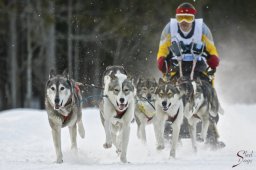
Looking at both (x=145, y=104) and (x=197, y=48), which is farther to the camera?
(x=197, y=48)

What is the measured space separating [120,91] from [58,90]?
2.03ft

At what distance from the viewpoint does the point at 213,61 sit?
948cm

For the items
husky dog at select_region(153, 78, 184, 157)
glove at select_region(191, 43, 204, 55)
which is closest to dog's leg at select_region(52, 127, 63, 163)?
husky dog at select_region(153, 78, 184, 157)

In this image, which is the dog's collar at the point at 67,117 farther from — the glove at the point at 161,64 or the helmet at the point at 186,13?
the helmet at the point at 186,13

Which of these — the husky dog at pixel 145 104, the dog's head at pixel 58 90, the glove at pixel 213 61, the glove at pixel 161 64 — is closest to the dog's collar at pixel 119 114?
the dog's head at pixel 58 90

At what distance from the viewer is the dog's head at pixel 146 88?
9.07 m

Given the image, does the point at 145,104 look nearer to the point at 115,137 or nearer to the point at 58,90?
the point at 115,137

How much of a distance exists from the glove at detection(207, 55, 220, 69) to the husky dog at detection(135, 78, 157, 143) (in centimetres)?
82

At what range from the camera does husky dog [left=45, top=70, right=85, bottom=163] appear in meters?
7.55

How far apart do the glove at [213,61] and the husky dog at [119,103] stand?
72.3 inches

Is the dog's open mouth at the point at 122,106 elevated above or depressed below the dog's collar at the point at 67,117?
above

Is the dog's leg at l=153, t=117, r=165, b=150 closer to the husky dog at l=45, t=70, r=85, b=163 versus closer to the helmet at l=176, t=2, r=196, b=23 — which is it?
the husky dog at l=45, t=70, r=85, b=163

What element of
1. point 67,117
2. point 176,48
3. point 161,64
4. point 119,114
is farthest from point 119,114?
point 176,48

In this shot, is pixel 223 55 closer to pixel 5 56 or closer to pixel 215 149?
pixel 5 56
